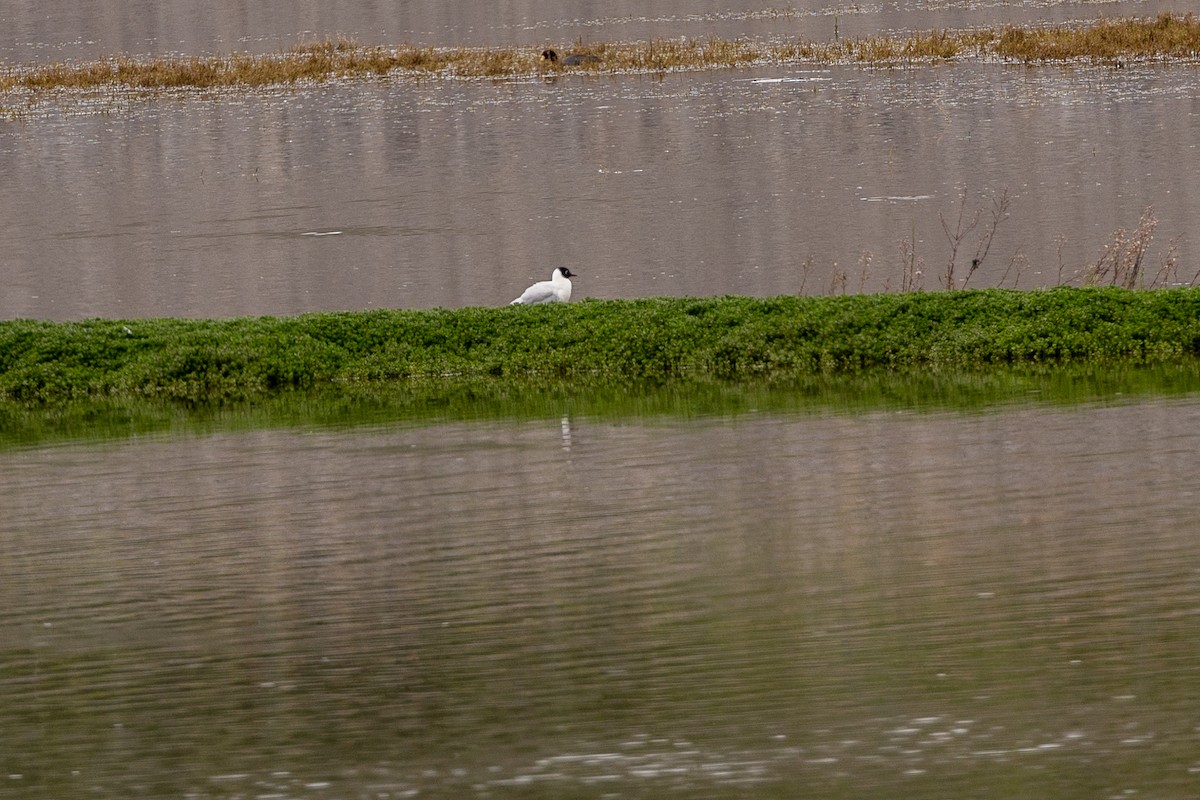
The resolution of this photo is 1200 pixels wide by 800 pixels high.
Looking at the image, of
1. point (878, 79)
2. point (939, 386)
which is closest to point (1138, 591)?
point (939, 386)

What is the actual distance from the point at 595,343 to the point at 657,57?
4398 cm

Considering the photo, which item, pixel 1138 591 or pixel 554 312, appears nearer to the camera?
pixel 1138 591

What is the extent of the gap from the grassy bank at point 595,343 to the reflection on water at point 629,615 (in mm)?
2817

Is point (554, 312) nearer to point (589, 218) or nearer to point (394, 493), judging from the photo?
point (394, 493)

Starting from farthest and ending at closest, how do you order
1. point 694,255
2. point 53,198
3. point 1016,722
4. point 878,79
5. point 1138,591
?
1. point 878,79
2. point 53,198
3. point 694,255
4. point 1138,591
5. point 1016,722

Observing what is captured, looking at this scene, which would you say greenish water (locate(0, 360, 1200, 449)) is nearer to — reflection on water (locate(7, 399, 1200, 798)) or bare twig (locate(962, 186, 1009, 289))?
reflection on water (locate(7, 399, 1200, 798))

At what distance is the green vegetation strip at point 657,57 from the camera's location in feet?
192

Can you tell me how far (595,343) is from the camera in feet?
70.3

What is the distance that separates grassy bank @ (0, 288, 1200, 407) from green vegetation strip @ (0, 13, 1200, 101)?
Answer: 37954mm

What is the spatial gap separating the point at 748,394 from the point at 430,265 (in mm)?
12363

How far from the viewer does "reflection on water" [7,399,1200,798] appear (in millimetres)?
8938

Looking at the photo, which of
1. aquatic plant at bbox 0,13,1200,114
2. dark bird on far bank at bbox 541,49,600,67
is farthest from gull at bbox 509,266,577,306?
dark bird on far bank at bbox 541,49,600,67

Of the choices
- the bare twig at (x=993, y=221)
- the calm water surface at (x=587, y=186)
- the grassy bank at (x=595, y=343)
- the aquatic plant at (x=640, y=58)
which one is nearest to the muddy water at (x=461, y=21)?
the aquatic plant at (x=640, y=58)

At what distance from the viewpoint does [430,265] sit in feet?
103
